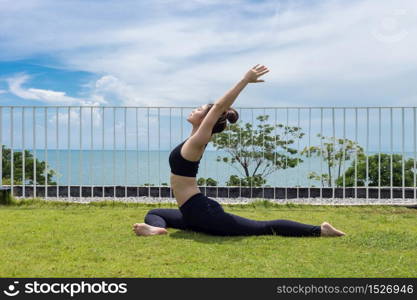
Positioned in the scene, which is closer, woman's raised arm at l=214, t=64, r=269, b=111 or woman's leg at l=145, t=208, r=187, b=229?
woman's raised arm at l=214, t=64, r=269, b=111

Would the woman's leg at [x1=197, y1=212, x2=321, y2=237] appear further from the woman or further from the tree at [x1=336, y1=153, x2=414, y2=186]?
the tree at [x1=336, y1=153, x2=414, y2=186]

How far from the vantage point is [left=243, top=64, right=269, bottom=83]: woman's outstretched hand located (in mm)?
3361

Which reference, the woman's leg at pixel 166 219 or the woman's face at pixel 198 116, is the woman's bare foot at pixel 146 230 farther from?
the woman's face at pixel 198 116

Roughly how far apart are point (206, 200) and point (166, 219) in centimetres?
49

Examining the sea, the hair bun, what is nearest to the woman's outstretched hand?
the hair bun

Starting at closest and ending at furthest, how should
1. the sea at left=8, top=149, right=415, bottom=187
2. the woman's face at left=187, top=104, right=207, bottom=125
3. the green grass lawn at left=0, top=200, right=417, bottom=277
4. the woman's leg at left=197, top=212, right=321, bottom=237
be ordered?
1. the green grass lawn at left=0, top=200, right=417, bottom=277
2. the woman's leg at left=197, top=212, right=321, bottom=237
3. the woman's face at left=187, top=104, right=207, bottom=125
4. the sea at left=8, top=149, right=415, bottom=187

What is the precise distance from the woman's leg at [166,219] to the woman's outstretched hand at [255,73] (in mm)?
1228

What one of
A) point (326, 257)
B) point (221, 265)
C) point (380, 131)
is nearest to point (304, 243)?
point (326, 257)

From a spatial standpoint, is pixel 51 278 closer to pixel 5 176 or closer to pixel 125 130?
pixel 125 130

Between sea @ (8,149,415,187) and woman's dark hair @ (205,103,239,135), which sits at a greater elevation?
woman's dark hair @ (205,103,239,135)

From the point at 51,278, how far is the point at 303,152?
4.82m

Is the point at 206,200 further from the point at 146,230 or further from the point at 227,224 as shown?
the point at 146,230

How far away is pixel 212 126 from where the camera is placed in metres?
3.38

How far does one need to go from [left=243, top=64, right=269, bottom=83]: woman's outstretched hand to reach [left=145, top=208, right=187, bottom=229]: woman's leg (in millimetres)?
1228
